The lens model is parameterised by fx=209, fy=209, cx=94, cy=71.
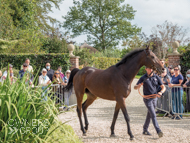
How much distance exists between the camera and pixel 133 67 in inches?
207

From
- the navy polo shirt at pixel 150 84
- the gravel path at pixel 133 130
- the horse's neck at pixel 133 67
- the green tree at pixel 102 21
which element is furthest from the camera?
the green tree at pixel 102 21

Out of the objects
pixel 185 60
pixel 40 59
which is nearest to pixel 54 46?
pixel 40 59

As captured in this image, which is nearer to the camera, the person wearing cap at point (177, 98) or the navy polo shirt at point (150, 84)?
the navy polo shirt at point (150, 84)

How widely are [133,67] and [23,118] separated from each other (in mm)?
3254

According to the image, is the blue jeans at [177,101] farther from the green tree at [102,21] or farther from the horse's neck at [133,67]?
the green tree at [102,21]

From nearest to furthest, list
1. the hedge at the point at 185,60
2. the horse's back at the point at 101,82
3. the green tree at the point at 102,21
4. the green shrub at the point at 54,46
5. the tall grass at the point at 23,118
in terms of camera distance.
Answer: the tall grass at the point at 23,118, the horse's back at the point at 101,82, the hedge at the point at 185,60, the green shrub at the point at 54,46, the green tree at the point at 102,21

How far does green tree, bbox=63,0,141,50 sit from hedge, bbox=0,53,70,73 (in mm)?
28502

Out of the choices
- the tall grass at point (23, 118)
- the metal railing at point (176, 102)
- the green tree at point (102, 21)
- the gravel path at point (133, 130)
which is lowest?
the gravel path at point (133, 130)

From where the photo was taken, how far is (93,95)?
625 centimetres

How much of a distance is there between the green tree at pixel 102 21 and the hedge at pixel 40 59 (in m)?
28.5

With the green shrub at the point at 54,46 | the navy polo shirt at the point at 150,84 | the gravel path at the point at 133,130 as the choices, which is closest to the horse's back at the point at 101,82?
the navy polo shirt at the point at 150,84

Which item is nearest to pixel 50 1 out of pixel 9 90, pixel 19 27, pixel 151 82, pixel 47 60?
pixel 19 27

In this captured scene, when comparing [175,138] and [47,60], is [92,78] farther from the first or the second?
[47,60]

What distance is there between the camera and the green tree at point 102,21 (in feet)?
133
